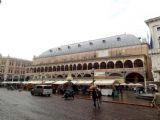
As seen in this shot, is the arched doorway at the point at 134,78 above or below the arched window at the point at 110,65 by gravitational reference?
below

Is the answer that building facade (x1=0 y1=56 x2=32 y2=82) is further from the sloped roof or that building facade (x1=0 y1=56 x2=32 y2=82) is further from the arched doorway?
the arched doorway

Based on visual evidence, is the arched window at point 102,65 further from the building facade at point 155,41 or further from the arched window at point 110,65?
the building facade at point 155,41

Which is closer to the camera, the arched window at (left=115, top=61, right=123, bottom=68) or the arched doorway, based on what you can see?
the arched doorway

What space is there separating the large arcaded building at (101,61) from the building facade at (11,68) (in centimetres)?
2074

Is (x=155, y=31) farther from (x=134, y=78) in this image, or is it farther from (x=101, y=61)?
(x=101, y=61)

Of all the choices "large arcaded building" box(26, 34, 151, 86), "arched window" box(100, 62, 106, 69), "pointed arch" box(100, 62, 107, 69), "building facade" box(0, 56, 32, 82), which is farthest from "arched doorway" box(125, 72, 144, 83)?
"building facade" box(0, 56, 32, 82)

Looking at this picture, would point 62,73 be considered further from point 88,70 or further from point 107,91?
point 107,91

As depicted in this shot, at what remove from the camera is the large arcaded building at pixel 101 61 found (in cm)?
4697

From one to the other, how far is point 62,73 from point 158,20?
1402 inches

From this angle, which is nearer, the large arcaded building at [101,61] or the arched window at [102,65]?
the large arcaded building at [101,61]

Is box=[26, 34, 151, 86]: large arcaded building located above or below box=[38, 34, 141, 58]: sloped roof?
below

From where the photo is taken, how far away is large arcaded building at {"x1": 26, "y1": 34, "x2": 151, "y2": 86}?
154 ft

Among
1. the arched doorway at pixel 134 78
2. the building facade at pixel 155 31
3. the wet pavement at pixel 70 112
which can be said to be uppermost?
the building facade at pixel 155 31

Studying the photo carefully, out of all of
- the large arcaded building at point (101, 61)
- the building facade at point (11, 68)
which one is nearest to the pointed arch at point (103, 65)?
the large arcaded building at point (101, 61)
